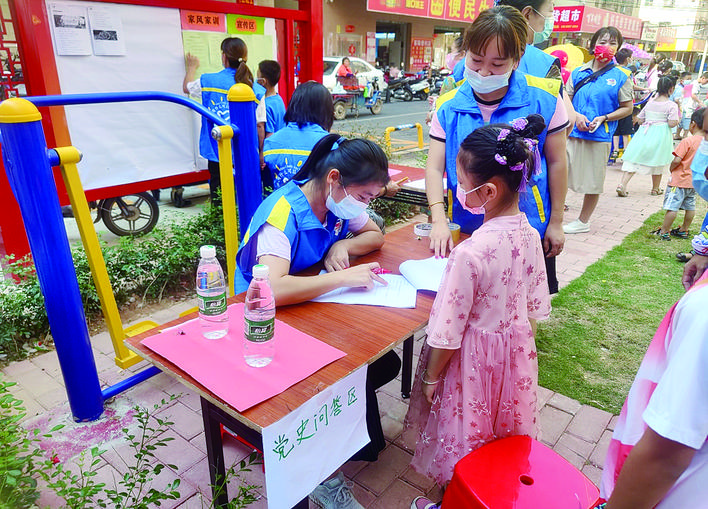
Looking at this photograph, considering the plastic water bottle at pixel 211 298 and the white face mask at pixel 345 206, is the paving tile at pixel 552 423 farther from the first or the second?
the plastic water bottle at pixel 211 298

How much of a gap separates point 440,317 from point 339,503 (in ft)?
2.73

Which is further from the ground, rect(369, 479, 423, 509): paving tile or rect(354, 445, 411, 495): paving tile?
rect(369, 479, 423, 509): paving tile

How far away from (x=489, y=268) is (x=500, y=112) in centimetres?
84

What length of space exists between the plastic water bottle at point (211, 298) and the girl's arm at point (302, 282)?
187mm

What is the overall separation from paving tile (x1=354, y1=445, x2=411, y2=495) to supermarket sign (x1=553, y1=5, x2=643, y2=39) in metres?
17.2

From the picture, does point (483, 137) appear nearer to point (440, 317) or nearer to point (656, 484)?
point (440, 317)

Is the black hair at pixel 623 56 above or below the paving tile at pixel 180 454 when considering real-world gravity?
above

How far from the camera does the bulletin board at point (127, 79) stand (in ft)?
10.4

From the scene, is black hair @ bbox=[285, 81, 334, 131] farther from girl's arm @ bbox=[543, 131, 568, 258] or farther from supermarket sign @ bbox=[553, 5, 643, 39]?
supermarket sign @ bbox=[553, 5, 643, 39]

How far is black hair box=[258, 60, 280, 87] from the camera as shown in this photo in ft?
12.8

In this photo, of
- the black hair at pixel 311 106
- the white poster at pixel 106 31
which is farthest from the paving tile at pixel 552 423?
the white poster at pixel 106 31

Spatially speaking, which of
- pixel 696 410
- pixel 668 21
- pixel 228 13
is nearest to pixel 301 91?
pixel 228 13

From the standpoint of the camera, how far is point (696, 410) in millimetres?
712

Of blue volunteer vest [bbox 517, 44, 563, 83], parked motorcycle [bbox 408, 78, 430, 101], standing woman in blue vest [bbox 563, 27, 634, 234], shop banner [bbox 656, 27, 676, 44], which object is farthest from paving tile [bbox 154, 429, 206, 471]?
shop banner [bbox 656, 27, 676, 44]
